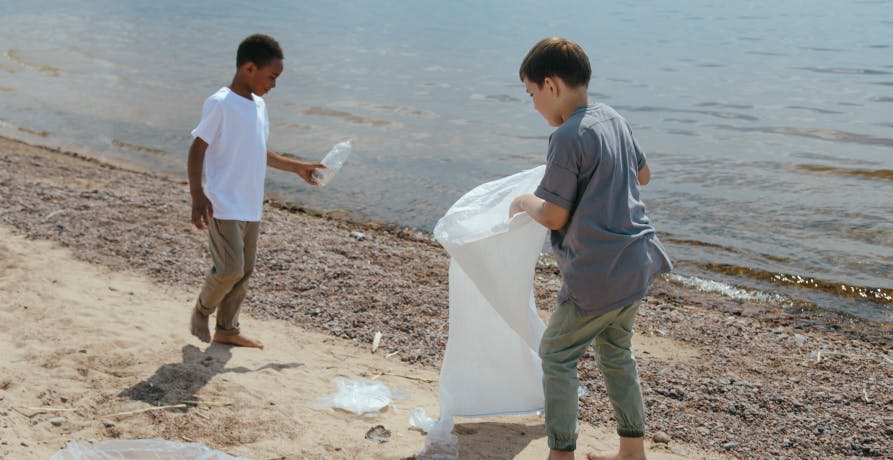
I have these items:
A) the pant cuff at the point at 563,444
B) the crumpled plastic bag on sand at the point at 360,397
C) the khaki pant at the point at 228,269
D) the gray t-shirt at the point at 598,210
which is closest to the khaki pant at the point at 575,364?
the pant cuff at the point at 563,444

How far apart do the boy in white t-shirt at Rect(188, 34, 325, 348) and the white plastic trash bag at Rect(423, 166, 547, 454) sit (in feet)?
3.86

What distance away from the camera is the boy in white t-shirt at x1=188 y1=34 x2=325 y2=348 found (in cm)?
439

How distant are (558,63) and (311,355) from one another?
8.06 feet

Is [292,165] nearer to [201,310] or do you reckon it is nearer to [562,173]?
[201,310]

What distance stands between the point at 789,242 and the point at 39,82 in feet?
45.7

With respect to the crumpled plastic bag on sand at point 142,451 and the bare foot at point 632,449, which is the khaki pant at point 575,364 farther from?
the crumpled plastic bag on sand at point 142,451

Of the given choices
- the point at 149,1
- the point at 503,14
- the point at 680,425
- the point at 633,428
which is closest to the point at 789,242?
the point at 680,425

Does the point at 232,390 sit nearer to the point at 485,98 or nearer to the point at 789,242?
the point at 789,242

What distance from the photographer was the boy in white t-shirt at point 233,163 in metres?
4.39

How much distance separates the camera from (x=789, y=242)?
8.60 metres

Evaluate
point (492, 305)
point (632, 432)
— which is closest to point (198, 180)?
point (492, 305)

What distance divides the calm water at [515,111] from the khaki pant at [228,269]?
4239mm

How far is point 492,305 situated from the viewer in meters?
3.91

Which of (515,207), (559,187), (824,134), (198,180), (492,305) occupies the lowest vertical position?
(492,305)
